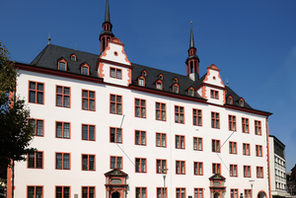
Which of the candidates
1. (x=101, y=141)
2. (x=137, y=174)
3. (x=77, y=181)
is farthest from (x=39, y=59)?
(x=137, y=174)

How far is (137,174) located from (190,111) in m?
12.4

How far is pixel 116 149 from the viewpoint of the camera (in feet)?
129

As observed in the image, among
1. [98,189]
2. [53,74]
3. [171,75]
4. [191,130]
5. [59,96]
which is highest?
[171,75]

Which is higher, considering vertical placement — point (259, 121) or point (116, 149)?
point (259, 121)

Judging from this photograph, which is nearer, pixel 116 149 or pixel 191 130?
pixel 116 149

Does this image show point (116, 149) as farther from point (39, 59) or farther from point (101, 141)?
point (39, 59)

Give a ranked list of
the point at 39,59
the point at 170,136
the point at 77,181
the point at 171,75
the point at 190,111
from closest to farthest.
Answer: the point at 77,181
the point at 39,59
the point at 170,136
the point at 190,111
the point at 171,75

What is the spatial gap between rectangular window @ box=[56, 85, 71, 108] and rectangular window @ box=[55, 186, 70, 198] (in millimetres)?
8738

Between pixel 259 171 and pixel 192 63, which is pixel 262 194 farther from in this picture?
pixel 192 63

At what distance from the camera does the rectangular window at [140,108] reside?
42409 mm

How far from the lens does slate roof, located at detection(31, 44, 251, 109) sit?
1545 inches

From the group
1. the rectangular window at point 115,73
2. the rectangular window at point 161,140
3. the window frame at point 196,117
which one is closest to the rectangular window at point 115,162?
the rectangular window at point 161,140

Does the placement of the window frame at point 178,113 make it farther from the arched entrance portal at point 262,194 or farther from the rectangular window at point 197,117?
the arched entrance portal at point 262,194

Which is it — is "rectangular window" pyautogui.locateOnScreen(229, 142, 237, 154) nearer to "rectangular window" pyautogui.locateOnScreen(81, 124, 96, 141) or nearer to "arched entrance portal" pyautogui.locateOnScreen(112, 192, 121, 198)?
"arched entrance portal" pyautogui.locateOnScreen(112, 192, 121, 198)
